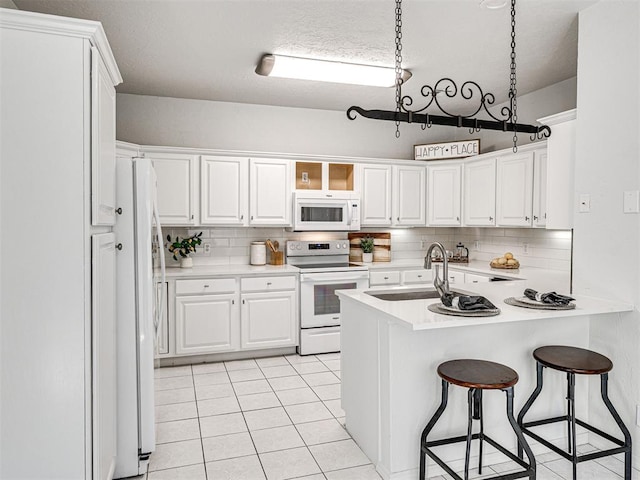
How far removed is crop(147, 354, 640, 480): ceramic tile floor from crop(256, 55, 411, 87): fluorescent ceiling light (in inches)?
97.2

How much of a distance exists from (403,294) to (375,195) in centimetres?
238

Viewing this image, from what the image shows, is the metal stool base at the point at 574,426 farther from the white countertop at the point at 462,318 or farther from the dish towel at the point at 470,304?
the dish towel at the point at 470,304

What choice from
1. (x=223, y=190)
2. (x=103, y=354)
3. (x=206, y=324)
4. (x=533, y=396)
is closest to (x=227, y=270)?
(x=206, y=324)

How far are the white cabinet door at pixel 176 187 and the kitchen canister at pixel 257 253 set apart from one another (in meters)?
0.69

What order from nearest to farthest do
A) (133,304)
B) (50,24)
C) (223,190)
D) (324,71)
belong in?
(50,24) → (133,304) → (324,71) → (223,190)

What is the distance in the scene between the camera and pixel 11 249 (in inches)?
64.6

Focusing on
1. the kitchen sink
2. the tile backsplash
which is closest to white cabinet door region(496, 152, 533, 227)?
the tile backsplash

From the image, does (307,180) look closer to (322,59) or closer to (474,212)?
(322,59)

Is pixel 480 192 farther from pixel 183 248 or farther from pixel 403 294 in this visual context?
pixel 183 248

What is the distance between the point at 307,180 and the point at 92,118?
3264 millimetres

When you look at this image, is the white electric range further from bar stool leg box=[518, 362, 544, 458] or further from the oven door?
bar stool leg box=[518, 362, 544, 458]

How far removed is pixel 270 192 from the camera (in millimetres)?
4676

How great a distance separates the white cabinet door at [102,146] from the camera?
1750 millimetres

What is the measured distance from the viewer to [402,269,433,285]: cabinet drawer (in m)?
4.95
